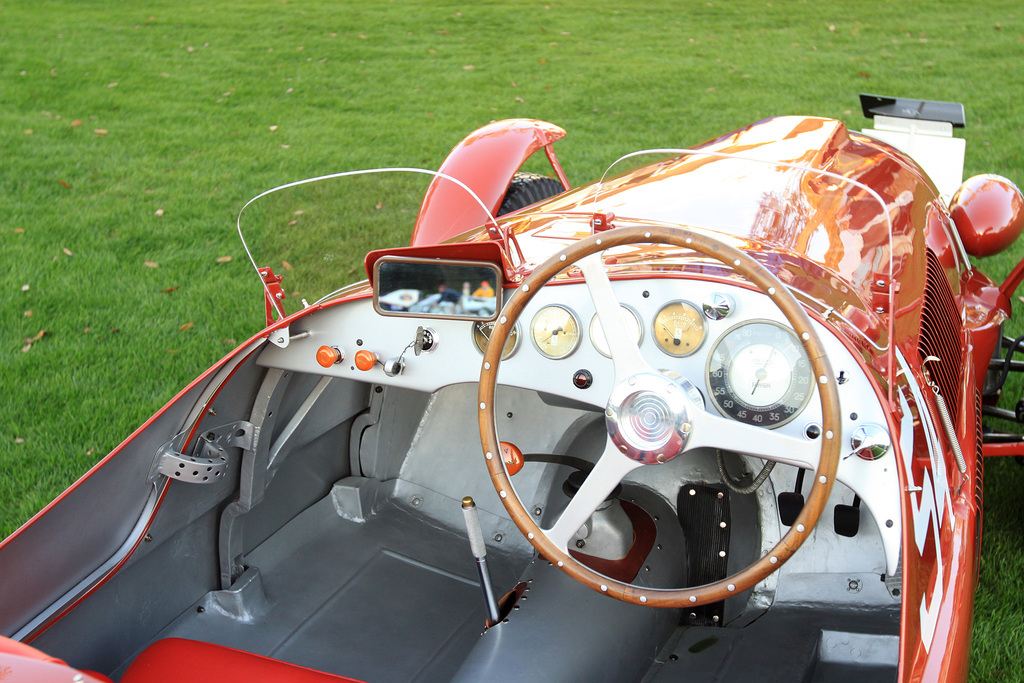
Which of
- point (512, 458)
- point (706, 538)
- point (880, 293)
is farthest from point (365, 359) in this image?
point (880, 293)

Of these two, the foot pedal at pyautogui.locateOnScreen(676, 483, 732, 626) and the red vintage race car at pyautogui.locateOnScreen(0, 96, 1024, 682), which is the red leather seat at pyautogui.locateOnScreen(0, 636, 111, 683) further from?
the foot pedal at pyautogui.locateOnScreen(676, 483, 732, 626)

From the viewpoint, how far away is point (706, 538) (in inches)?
93.4

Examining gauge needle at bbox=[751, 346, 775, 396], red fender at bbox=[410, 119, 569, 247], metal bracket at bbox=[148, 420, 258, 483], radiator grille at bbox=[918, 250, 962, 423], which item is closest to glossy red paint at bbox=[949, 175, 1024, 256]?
radiator grille at bbox=[918, 250, 962, 423]

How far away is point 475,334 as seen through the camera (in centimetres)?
185

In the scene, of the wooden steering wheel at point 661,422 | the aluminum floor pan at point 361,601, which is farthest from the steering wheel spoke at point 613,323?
the aluminum floor pan at point 361,601

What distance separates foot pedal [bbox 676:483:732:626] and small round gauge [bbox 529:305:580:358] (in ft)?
2.80

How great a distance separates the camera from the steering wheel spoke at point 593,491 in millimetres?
1531

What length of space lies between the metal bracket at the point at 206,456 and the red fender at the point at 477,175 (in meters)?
1.13

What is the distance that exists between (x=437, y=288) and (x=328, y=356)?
1.16 feet

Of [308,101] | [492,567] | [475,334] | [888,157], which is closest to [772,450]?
[475,334]

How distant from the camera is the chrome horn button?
1.46 m

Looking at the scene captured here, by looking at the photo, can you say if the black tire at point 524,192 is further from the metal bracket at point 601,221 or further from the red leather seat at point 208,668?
the red leather seat at point 208,668

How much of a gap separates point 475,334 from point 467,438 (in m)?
1.04

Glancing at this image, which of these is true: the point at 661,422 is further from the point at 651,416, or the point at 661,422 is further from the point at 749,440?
the point at 749,440
